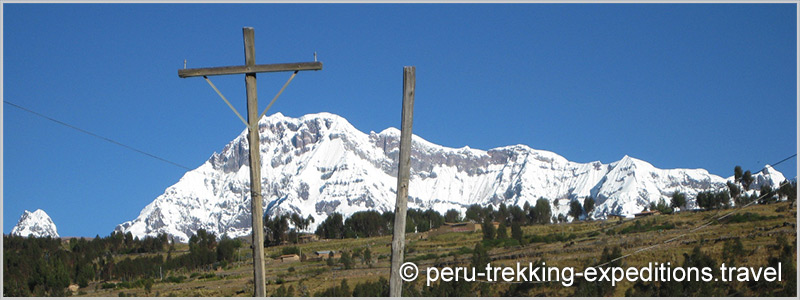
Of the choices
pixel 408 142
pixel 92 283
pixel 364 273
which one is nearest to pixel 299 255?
pixel 92 283

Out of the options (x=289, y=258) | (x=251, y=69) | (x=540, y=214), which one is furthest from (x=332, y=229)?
(x=251, y=69)

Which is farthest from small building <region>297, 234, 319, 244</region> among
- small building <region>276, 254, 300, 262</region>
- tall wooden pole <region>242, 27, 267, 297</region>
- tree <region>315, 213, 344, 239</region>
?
tall wooden pole <region>242, 27, 267, 297</region>

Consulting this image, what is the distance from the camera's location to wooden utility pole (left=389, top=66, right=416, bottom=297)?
15.1 m

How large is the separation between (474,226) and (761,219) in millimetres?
50798

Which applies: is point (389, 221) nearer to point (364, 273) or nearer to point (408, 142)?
point (364, 273)

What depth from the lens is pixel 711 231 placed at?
6412cm

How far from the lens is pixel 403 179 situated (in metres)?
15.5

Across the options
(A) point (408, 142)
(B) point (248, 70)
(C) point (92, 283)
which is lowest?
(C) point (92, 283)

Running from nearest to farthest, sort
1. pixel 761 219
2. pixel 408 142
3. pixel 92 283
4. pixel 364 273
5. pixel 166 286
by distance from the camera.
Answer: pixel 408 142
pixel 364 273
pixel 166 286
pixel 761 219
pixel 92 283

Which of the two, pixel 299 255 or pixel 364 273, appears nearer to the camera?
pixel 364 273

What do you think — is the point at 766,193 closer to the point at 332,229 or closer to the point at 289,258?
the point at 289,258

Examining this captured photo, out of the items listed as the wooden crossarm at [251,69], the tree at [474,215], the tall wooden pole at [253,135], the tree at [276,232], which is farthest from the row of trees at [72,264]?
the tree at [474,215]

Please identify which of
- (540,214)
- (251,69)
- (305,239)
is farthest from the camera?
(540,214)

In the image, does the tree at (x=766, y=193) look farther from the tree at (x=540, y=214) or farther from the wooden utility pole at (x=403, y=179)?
the tree at (x=540, y=214)
